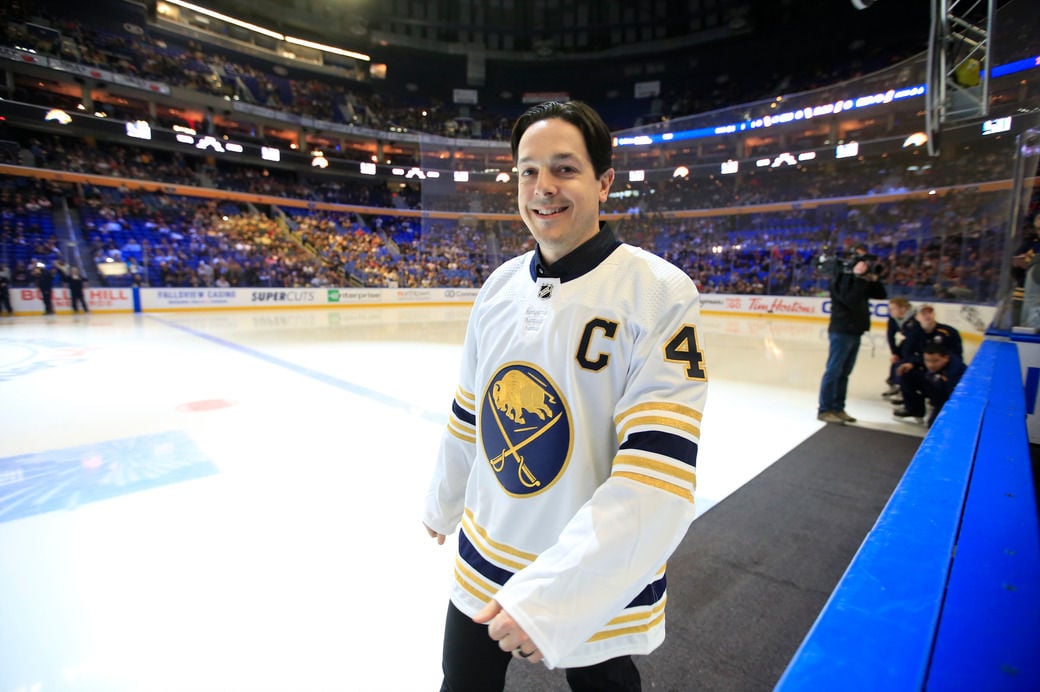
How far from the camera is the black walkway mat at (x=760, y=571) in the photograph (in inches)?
64.6

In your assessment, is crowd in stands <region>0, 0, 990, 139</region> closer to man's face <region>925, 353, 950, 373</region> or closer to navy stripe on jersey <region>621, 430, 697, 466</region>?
man's face <region>925, 353, 950, 373</region>

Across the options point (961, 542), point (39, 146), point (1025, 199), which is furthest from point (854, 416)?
point (39, 146)

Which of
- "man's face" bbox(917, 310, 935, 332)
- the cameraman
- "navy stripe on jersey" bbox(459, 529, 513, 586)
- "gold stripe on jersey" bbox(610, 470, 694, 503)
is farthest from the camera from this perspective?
"man's face" bbox(917, 310, 935, 332)

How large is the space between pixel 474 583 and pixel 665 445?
1.85 ft

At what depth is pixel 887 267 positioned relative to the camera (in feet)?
42.8

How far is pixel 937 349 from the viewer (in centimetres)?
436

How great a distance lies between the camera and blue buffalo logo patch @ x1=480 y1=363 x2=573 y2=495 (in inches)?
35.9

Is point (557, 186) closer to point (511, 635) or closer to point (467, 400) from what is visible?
point (467, 400)

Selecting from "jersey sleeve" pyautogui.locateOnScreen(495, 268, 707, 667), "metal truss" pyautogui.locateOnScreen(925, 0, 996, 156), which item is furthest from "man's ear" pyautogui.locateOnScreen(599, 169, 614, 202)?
"metal truss" pyautogui.locateOnScreen(925, 0, 996, 156)

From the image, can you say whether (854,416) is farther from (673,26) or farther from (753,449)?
(673,26)

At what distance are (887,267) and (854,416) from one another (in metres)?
10.7

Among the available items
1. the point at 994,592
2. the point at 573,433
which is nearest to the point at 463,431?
the point at 573,433

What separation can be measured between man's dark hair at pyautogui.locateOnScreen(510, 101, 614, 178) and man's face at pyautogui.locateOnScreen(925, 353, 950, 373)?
481cm

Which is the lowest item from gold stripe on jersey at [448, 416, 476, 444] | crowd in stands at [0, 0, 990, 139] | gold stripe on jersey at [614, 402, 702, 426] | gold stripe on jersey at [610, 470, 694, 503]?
gold stripe on jersey at [448, 416, 476, 444]
